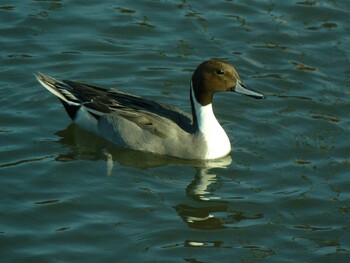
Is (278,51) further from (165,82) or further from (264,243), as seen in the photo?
(264,243)

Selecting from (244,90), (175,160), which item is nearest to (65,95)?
(175,160)

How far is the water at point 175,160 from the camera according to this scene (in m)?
10.2

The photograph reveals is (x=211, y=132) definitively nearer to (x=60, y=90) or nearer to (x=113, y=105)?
(x=113, y=105)

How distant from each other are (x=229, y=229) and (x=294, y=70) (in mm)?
4217

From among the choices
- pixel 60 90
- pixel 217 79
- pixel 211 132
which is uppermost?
pixel 217 79

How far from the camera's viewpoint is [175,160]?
1226 centimetres

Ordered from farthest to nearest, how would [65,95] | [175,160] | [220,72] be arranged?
[65,95] → [175,160] → [220,72]

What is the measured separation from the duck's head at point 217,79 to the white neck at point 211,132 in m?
0.22

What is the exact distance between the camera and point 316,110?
43.2 ft

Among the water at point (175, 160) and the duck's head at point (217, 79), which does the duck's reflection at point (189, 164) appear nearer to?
the water at point (175, 160)

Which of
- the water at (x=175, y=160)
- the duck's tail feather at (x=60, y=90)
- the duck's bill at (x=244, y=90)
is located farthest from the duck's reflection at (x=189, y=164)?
the duck's bill at (x=244, y=90)

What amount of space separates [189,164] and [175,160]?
0.63 ft

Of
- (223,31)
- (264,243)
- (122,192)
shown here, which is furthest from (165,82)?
(264,243)

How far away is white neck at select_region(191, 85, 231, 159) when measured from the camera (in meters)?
12.2
